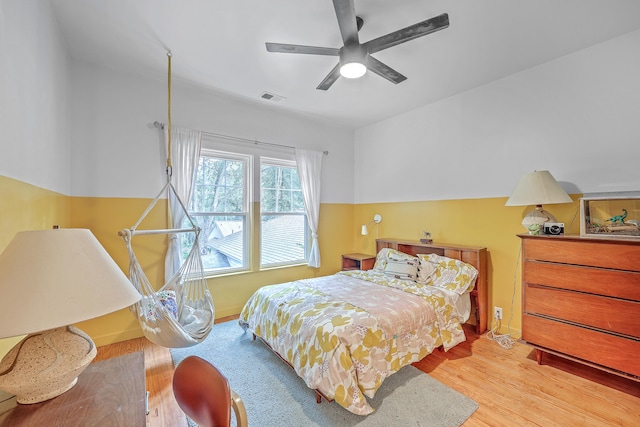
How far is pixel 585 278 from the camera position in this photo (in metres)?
2.07

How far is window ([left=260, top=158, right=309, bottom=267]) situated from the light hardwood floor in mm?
1744

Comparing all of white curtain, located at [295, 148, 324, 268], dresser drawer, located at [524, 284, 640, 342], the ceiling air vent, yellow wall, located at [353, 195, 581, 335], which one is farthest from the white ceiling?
dresser drawer, located at [524, 284, 640, 342]

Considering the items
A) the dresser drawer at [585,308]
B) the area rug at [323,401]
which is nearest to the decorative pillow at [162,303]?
the area rug at [323,401]

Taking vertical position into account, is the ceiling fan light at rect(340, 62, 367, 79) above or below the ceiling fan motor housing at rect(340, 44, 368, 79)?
below

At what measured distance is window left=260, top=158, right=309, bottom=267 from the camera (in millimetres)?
3810

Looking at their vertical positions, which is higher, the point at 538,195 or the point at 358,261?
the point at 538,195

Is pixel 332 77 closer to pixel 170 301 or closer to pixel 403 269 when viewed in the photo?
pixel 403 269

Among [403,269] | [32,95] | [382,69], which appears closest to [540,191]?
[403,269]

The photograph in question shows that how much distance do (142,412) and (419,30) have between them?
2328 mm

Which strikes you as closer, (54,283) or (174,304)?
(54,283)

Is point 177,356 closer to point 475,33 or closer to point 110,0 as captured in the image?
point 110,0

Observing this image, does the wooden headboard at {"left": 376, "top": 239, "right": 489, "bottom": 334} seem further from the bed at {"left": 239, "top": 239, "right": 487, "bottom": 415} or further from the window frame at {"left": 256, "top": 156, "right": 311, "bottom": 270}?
the window frame at {"left": 256, "top": 156, "right": 311, "bottom": 270}

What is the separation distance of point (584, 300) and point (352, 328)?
1.83 metres

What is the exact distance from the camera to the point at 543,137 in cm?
267
